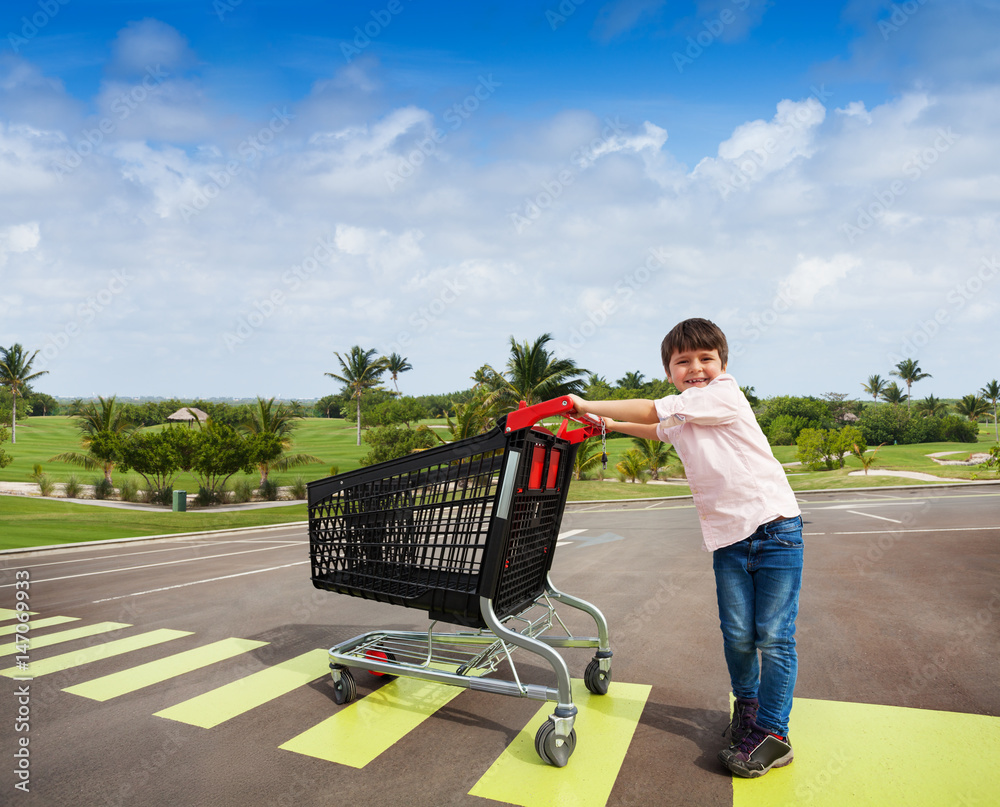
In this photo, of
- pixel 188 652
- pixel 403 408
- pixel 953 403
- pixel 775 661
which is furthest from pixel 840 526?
pixel 953 403

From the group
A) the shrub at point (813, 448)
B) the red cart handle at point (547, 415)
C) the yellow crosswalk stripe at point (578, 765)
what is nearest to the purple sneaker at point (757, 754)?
the yellow crosswalk stripe at point (578, 765)

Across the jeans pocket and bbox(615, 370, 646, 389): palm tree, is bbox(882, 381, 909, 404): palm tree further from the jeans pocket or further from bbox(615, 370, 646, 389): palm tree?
the jeans pocket

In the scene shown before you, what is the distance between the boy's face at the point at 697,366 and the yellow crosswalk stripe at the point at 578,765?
1773 mm

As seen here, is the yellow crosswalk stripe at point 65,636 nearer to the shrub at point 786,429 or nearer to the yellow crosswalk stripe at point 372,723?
the yellow crosswalk stripe at point 372,723

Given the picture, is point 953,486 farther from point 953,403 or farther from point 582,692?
point 953,403

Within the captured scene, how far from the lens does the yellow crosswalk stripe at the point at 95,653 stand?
411 cm

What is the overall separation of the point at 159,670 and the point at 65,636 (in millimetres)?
1595

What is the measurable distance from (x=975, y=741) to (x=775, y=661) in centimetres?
118

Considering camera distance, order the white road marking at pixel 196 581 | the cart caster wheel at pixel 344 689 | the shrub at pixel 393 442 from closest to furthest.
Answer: the cart caster wheel at pixel 344 689 → the white road marking at pixel 196 581 → the shrub at pixel 393 442

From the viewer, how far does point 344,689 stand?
349cm

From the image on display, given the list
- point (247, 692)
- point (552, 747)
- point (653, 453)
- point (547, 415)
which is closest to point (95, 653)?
point (247, 692)

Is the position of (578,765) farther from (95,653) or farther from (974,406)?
(974,406)

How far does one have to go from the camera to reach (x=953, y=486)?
22.2 meters

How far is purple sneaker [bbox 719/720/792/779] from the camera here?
2.62 meters
